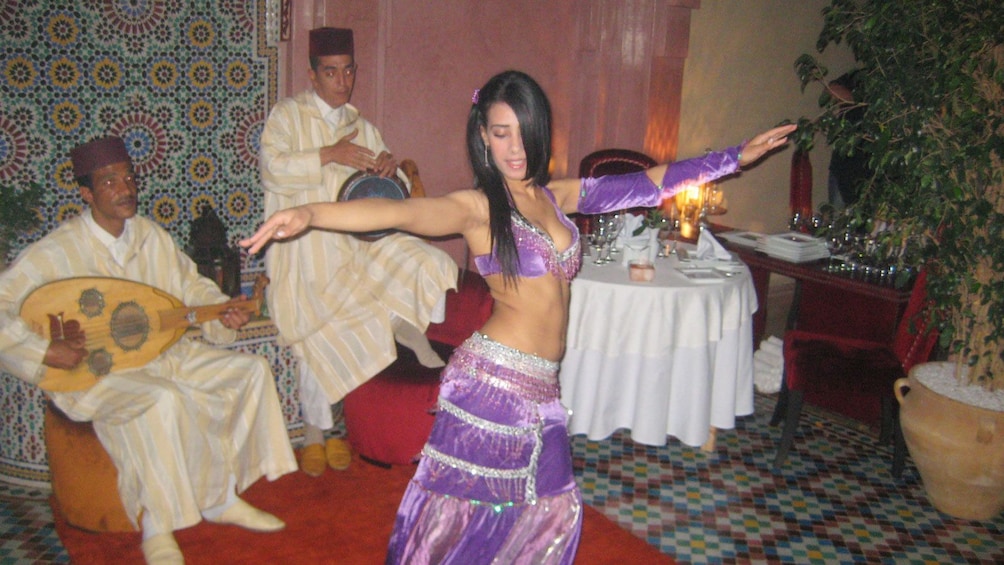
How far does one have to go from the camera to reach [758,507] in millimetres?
4113

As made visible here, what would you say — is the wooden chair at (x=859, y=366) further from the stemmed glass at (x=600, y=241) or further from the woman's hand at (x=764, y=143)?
the woman's hand at (x=764, y=143)

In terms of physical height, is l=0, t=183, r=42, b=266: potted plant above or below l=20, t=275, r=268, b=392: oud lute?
above

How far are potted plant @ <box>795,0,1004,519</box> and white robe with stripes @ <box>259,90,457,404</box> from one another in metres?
1.81

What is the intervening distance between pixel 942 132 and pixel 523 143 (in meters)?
2.19

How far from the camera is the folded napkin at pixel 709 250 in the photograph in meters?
4.67

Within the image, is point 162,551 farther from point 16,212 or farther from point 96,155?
point 16,212

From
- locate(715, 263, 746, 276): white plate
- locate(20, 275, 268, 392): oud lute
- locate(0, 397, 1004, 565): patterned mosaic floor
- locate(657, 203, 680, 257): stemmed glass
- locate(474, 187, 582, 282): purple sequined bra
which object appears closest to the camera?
locate(474, 187, 582, 282): purple sequined bra

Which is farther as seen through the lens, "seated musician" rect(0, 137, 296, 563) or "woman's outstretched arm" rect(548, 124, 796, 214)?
"seated musician" rect(0, 137, 296, 563)

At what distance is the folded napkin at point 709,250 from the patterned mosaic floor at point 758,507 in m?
0.97

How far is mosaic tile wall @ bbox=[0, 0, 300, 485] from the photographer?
13.0 ft

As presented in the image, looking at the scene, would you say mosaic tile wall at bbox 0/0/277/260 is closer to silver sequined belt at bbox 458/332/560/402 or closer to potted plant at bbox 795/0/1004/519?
silver sequined belt at bbox 458/332/560/402

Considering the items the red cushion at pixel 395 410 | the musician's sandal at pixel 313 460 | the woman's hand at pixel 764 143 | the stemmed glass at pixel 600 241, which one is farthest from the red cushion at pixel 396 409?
the woman's hand at pixel 764 143

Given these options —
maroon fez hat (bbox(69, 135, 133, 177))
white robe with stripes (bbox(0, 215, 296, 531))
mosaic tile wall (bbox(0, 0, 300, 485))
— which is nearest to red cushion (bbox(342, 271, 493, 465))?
white robe with stripes (bbox(0, 215, 296, 531))

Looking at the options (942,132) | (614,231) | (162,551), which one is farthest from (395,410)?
(942,132)
